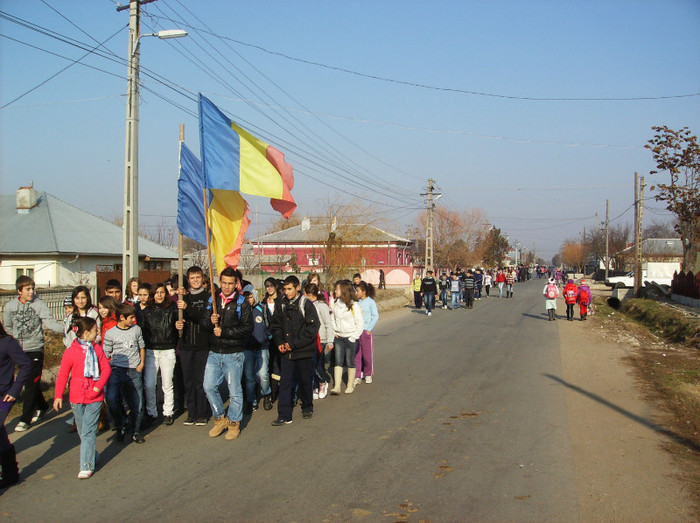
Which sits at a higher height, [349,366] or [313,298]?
[313,298]

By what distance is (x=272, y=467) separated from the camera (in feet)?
19.6

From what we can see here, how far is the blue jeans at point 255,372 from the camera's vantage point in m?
8.30

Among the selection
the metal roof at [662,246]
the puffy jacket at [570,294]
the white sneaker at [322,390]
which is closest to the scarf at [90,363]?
the white sneaker at [322,390]

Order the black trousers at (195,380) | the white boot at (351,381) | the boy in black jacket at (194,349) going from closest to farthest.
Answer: the boy in black jacket at (194,349) → the black trousers at (195,380) → the white boot at (351,381)

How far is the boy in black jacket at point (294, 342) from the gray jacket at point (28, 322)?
281 cm

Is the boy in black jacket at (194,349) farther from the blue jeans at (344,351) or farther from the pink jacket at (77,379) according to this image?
the blue jeans at (344,351)

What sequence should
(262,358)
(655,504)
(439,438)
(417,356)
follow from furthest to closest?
1. (417,356)
2. (262,358)
3. (439,438)
4. (655,504)

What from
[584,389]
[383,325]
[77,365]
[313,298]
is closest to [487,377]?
[584,389]

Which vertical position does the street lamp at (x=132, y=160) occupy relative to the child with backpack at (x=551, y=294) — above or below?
above

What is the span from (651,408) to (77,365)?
7.48m

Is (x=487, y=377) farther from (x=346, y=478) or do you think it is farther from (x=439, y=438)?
(x=346, y=478)

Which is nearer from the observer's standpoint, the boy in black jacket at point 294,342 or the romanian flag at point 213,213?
the boy in black jacket at point 294,342

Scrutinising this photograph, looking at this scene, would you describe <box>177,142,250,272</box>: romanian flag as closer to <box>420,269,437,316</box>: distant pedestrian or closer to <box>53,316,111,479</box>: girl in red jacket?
<box>53,316,111,479</box>: girl in red jacket

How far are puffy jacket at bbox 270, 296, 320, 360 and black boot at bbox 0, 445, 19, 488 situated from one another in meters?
3.22
